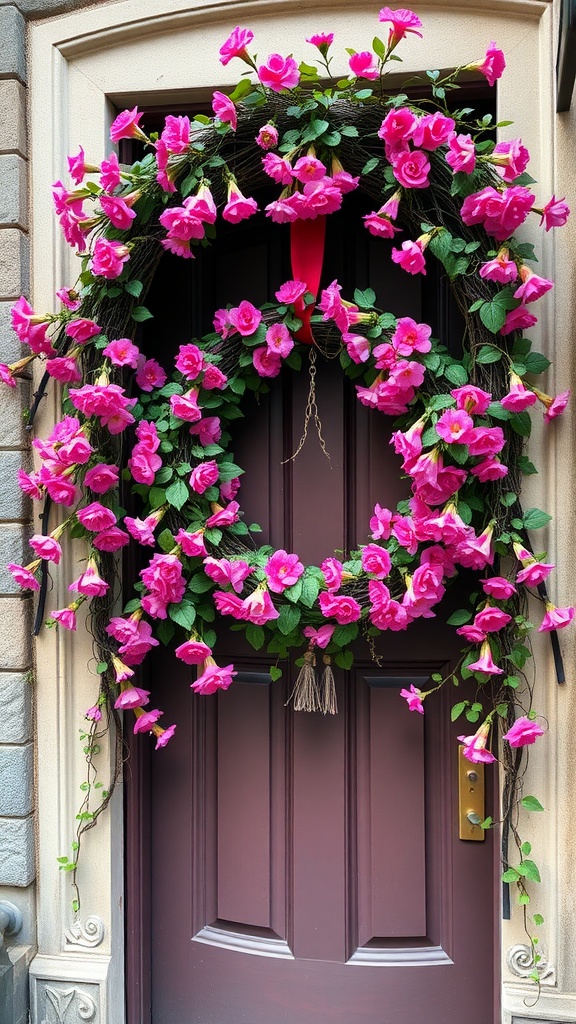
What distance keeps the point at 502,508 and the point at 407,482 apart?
1.01 feet

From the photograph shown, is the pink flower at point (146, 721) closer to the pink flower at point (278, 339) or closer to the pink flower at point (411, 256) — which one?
the pink flower at point (278, 339)

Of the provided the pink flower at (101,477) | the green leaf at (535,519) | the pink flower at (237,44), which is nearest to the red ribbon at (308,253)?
the pink flower at (237,44)

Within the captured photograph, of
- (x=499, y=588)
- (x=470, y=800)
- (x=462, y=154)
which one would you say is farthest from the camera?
(x=470, y=800)

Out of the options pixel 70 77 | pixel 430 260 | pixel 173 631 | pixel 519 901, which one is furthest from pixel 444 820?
pixel 70 77

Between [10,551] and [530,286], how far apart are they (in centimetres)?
151

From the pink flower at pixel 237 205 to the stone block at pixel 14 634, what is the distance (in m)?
1.17

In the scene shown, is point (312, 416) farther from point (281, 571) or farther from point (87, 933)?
point (87, 933)

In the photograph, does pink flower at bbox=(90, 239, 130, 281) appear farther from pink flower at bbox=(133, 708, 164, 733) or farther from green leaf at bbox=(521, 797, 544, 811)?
green leaf at bbox=(521, 797, 544, 811)

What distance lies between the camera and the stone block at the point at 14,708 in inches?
74.9

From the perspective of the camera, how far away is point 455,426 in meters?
1.54

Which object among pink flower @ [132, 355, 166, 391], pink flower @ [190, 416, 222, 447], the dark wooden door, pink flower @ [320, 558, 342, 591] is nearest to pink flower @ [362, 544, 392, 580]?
pink flower @ [320, 558, 342, 591]

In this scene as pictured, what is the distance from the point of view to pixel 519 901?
1.65 metres

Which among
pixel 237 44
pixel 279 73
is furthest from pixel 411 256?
pixel 237 44

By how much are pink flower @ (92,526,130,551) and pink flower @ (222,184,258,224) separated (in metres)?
0.83
